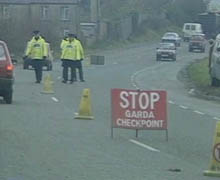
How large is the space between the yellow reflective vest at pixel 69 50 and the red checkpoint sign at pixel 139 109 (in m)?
16.7

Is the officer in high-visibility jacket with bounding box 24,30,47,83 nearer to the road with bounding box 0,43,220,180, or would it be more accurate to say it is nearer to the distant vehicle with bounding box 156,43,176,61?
the road with bounding box 0,43,220,180

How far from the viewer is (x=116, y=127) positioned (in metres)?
17.4

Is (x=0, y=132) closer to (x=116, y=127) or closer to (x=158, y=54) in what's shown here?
(x=116, y=127)

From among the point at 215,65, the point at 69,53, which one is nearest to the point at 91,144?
the point at 69,53

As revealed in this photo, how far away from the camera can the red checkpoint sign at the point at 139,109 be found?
16906mm

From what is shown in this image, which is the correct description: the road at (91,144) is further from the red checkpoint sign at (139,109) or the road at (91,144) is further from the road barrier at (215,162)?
the red checkpoint sign at (139,109)

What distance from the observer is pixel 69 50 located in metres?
33.8

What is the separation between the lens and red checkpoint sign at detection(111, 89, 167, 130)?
55.5ft

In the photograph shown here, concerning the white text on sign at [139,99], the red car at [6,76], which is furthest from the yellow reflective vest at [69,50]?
the white text on sign at [139,99]

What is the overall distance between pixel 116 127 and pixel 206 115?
308 inches

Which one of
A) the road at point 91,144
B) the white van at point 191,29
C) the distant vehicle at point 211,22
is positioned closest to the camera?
the road at point 91,144

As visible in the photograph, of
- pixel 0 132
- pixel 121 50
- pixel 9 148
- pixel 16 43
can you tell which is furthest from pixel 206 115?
pixel 121 50

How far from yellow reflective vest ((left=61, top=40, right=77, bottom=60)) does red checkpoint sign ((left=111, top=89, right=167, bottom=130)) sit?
1667cm

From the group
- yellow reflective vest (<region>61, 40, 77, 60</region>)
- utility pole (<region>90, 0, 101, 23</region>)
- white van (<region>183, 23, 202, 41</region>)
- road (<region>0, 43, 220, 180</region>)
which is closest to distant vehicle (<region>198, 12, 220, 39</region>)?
white van (<region>183, 23, 202, 41</region>)
